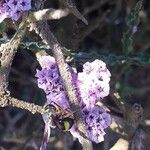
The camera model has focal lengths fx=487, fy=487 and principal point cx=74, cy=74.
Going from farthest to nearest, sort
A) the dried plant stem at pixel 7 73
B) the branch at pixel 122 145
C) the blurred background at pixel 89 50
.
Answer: the blurred background at pixel 89 50, the branch at pixel 122 145, the dried plant stem at pixel 7 73

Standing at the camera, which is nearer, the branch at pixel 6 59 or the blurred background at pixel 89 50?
the branch at pixel 6 59

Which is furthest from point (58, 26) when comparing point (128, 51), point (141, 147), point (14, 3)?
point (14, 3)

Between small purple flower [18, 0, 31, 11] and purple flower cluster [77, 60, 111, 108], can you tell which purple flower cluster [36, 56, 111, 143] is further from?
small purple flower [18, 0, 31, 11]

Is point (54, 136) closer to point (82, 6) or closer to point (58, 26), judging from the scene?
point (58, 26)

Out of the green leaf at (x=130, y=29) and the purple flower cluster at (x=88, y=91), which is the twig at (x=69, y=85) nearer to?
the purple flower cluster at (x=88, y=91)

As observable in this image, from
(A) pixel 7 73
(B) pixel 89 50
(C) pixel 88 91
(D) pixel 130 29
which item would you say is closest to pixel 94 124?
(C) pixel 88 91

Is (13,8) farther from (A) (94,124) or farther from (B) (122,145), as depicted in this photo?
(B) (122,145)

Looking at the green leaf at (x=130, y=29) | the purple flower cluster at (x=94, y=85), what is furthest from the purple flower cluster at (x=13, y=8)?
the green leaf at (x=130, y=29)
